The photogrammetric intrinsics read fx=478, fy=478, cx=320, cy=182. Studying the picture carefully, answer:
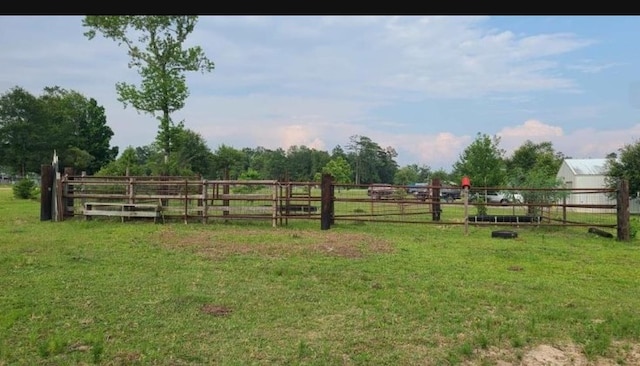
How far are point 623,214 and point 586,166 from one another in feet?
80.8

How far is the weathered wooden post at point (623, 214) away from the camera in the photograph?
1120cm

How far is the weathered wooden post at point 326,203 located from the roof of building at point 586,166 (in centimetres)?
2483

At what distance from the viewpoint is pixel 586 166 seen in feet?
108

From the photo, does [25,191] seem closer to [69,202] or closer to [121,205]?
[69,202]

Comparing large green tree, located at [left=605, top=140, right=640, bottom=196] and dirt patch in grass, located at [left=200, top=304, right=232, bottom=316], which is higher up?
large green tree, located at [left=605, top=140, right=640, bottom=196]

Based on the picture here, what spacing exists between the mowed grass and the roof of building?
2503cm

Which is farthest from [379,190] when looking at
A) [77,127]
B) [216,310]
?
[77,127]

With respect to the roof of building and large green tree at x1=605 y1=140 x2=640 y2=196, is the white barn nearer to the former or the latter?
the roof of building

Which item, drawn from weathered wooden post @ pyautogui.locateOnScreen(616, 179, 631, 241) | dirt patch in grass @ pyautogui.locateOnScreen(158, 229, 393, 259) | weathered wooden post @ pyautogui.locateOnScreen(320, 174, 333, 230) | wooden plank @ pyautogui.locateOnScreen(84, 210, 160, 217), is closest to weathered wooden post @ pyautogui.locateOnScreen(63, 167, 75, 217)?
wooden plank @ pyautogui.locateOnScreen(84, 210, 160, 217)

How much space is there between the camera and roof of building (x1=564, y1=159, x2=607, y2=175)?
1253 inches

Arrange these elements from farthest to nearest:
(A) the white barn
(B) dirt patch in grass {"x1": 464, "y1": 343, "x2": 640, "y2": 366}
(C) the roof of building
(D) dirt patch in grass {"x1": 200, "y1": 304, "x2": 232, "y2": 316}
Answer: (C) the roof of building → (A) the white barn → (D) dirt patch in grass {"x1": 200, "y1": 304, "x2": 232, "y2": 316} → (B) dirt patch in grass {"x1": 464, "y1": 343, "x2": 640, "y2": 366}

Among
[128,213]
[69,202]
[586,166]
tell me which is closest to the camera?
[128,213]

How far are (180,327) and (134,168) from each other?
23.5 meters

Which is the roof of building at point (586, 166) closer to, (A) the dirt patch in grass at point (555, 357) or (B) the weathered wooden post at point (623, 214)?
(B) the weathered wooden post at point (623, 214)
